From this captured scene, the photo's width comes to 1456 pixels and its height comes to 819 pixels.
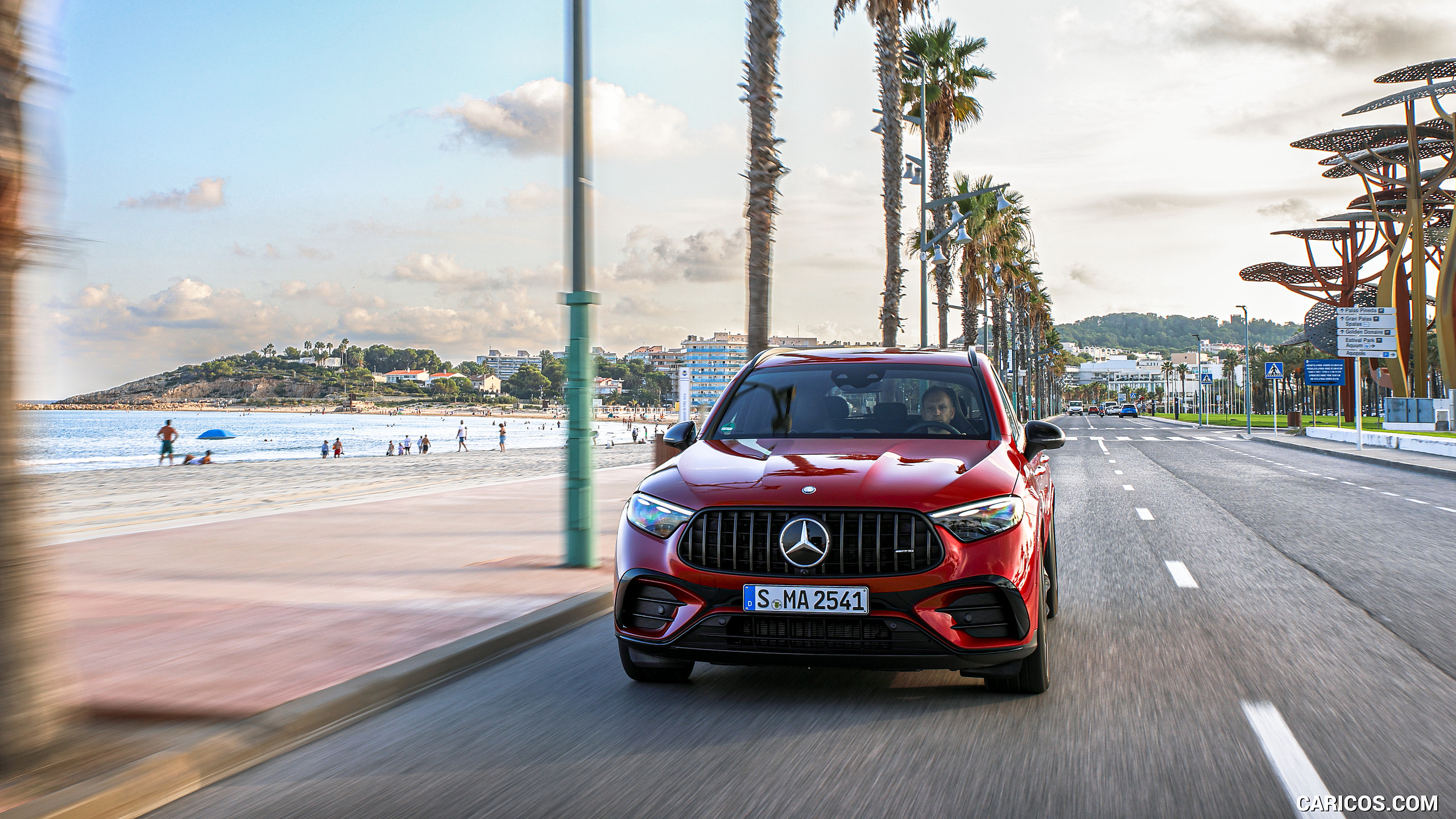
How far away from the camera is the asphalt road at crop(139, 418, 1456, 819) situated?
3.41 m

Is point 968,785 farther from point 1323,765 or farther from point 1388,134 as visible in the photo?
point 1388,134

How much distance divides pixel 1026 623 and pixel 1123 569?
490cm

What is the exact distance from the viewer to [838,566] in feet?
13.9

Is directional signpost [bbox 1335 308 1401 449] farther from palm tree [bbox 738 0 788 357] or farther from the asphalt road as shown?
the asphalt road

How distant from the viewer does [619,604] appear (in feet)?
15.0

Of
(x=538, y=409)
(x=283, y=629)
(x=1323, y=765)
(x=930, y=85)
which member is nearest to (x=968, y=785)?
(x=1323, y=765)

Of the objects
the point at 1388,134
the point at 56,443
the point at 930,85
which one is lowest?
the point at 56,443

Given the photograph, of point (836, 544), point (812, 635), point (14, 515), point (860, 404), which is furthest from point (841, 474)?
point (14, 515)

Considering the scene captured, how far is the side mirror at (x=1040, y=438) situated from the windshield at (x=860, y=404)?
0.36m

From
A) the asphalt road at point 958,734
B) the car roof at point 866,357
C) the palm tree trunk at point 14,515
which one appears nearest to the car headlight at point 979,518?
the asphalt road at point 958,734

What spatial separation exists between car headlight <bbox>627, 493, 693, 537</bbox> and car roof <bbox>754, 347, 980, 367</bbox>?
1718 millimetres

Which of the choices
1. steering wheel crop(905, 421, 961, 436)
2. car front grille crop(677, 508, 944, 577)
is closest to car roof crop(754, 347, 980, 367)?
steering wheel crop(905, 421, 961, 436)

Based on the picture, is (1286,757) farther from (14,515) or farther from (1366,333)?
(1366,333)

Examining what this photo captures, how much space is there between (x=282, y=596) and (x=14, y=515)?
3852 mm
